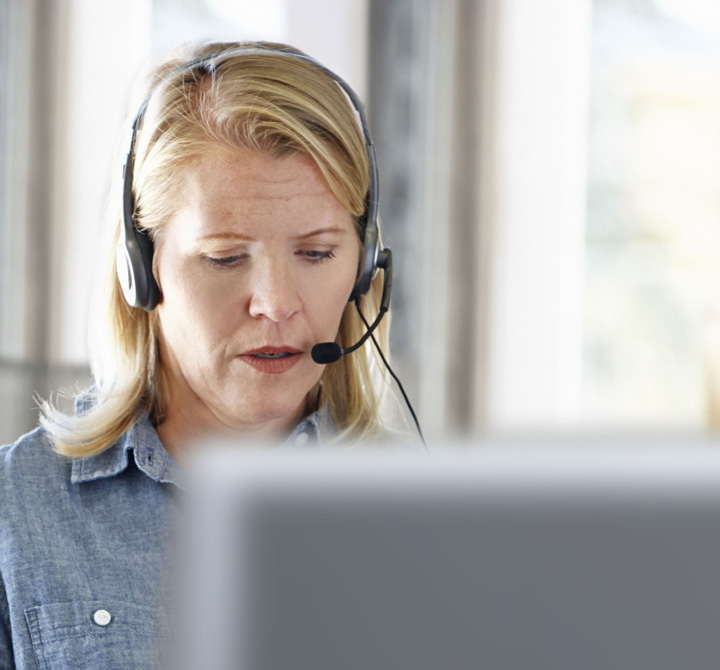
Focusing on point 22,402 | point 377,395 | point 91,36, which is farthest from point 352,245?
point 91,36

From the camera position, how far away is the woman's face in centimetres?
90

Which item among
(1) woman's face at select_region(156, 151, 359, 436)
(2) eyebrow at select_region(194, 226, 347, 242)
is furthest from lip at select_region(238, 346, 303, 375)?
Answer: (2) eyebrow at select_region(194, 226, 347, 242)

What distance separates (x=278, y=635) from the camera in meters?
0.22

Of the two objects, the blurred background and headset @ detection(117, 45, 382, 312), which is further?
the blurred background

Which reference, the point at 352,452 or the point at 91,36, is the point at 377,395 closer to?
the point at 352,452

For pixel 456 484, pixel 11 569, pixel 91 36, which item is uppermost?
pixel 91 36

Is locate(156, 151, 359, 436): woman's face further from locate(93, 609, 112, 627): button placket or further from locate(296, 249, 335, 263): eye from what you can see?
locate(93, 609, 112, 627): button placket

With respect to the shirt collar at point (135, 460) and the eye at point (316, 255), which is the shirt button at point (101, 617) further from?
the eye at point (316, 255)

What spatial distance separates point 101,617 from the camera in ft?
2.90

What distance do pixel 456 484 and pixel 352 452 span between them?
0.03 meters

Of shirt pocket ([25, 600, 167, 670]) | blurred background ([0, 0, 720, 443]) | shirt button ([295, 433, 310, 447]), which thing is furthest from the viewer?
blurred background ([0, 0, 720, 443])

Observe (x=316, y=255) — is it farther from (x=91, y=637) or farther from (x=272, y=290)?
(x=91, y=637)

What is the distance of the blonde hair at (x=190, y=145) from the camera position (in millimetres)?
920

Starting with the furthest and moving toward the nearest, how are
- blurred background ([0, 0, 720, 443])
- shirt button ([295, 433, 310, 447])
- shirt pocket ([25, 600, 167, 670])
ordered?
1. blurred background ([0, 0, 720, 443])
2. shirt button ([295, 433, 310, 447])
3. shirt pocket ([25, 600, 167, 670])
